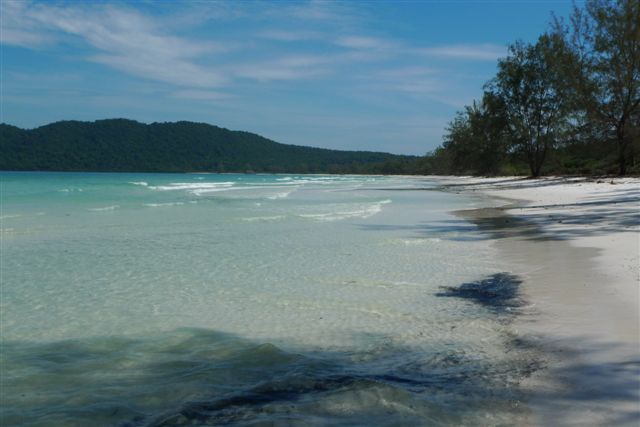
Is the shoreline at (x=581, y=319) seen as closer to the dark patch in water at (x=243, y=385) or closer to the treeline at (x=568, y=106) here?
the dark patch in water at (x=243, y=385)

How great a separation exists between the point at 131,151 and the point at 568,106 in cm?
14179

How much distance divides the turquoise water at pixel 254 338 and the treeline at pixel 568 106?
2778 centimetres

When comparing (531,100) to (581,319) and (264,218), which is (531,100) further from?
(581,319)

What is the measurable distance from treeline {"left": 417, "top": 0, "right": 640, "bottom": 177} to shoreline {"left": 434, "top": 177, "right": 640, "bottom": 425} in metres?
24.5

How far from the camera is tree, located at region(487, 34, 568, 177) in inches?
1929

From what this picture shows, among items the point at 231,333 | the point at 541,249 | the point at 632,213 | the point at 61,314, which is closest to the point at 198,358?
the point at 231,333

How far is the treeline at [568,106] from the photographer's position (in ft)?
112

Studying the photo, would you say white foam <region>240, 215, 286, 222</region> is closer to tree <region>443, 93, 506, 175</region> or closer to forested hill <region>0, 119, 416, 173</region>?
tree <region>443, 93, 506, 175</region>

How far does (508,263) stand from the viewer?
998 centimetres

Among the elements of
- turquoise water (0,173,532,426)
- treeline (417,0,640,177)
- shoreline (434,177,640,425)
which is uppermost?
treeline (417,0,640,177)

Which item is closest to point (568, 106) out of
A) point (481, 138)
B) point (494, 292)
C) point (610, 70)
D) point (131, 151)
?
point (610, 70)

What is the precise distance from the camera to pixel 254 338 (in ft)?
19.6

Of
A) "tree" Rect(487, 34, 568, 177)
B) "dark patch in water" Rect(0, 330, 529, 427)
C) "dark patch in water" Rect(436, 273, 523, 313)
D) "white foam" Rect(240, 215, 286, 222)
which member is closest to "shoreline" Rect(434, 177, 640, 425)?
"dark patch in water" Rect(436, 273, 523, 313)

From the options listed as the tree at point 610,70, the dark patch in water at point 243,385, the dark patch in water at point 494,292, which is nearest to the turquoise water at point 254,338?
the dark patch in water at point 243,385
